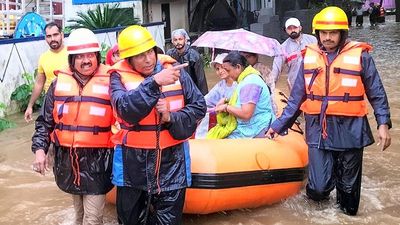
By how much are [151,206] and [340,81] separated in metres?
1.75

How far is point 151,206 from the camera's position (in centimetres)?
351

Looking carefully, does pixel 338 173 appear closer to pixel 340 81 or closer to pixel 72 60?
pixel 340 81

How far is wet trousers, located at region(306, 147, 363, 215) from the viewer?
4410 mm

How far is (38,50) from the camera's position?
10.0 meters

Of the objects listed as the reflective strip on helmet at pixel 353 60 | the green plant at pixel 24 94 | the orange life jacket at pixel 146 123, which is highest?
the reflective strip on helmet at pixel 353 60

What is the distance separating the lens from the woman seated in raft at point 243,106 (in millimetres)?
4734

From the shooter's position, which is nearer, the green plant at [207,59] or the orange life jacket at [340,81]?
the orange life jacket at [340,81]

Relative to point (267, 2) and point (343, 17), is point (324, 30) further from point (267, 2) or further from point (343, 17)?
point (267, 2)

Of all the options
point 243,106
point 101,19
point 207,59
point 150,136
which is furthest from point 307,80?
point 207,59

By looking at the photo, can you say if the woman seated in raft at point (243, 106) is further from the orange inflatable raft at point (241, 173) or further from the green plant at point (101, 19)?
the green plant at point (101, 19)

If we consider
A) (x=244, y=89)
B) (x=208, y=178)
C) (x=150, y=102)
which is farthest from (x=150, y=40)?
(x=244, y=89)

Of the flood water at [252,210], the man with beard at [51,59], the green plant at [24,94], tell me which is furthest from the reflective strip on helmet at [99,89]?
the green plant at [24,94]

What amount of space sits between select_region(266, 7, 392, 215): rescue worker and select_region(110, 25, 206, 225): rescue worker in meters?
1.34

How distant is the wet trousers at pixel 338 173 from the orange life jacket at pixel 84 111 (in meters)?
1.76
